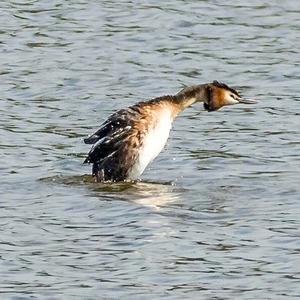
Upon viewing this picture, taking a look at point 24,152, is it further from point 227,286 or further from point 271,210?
point 227,286

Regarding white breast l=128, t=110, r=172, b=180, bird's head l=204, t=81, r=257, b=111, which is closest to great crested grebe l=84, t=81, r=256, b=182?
white breast l=128, t=110, r=172, b=180

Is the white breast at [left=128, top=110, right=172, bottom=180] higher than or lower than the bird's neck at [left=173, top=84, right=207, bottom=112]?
lower

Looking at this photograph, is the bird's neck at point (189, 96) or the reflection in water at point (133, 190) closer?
the reflection in water at point (133, 190)

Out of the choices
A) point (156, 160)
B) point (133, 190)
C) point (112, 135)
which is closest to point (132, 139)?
point (112, 135)

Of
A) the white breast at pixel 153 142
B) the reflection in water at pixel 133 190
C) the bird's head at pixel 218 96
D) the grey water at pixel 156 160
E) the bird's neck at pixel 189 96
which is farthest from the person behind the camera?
the bird's head at pixel 218 96

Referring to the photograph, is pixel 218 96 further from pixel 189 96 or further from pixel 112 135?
pixel 112 135

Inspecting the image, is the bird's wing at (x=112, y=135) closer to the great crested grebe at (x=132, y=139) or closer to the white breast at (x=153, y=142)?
the great crested grebe at (x=132, y=139)

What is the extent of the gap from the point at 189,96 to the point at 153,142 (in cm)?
59

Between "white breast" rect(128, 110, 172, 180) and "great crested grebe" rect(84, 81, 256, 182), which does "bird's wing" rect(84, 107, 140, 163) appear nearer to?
"great crested grebe" rect(84, 81, 256, 182)

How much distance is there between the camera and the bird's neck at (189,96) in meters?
13.1

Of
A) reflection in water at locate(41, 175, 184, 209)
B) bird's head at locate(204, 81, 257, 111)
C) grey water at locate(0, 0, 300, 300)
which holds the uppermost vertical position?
bird's head at locate(204, 81, 257, 111)

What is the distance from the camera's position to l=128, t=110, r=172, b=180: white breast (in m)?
12.8

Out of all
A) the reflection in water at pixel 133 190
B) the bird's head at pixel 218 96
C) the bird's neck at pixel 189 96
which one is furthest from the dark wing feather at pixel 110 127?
the bird's head at pixel 218 96

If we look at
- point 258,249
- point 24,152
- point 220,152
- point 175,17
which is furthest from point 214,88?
point 175,17
